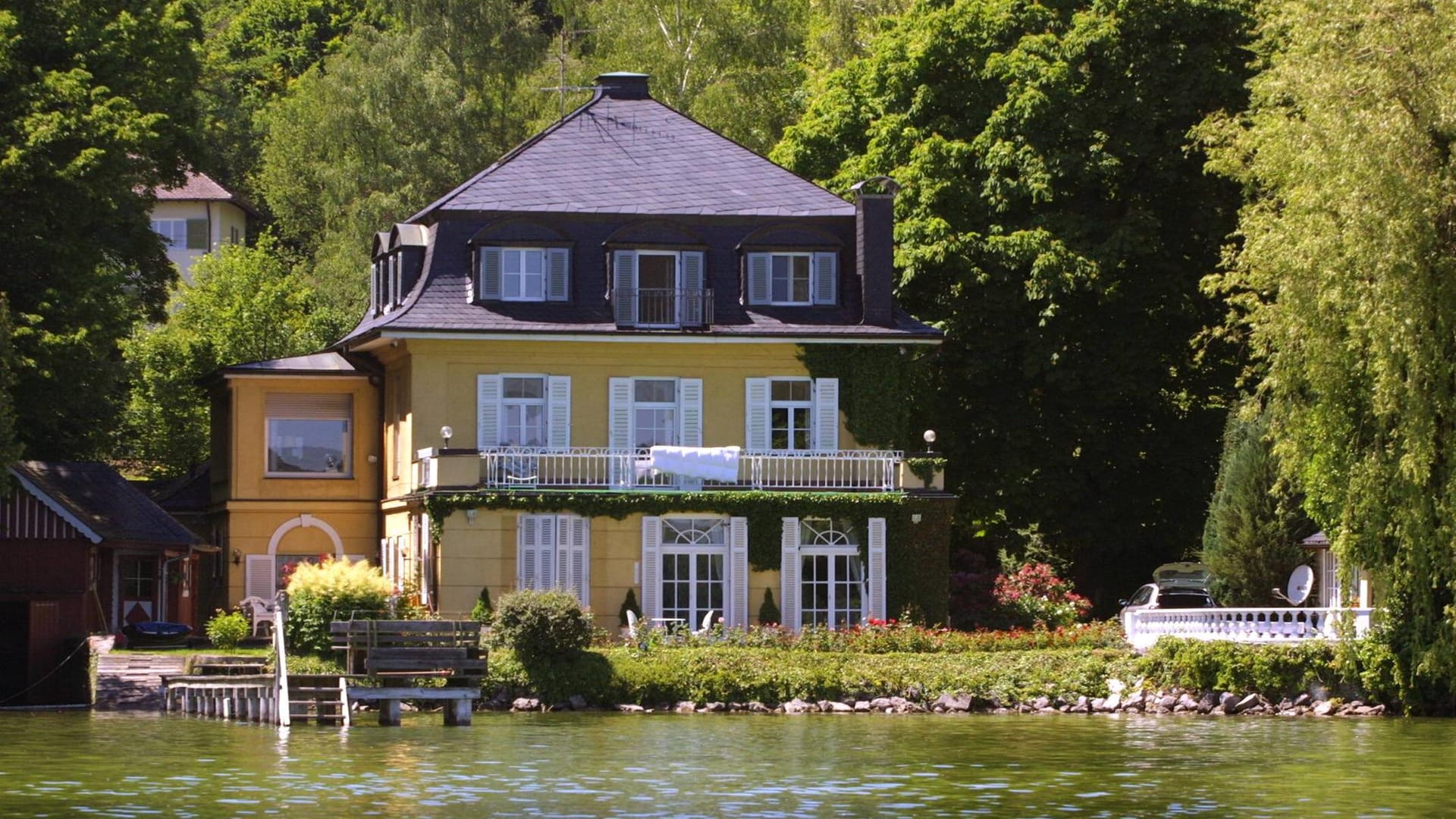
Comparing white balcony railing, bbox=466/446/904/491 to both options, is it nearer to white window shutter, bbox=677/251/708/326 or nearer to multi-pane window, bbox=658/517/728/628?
multi-pane window, bbox=658/517/728/628

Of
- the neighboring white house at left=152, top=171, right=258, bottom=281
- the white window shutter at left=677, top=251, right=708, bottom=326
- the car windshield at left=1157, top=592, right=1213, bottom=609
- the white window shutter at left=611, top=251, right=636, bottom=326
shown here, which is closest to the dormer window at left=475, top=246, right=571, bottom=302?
the white window shutter at left=611, top=251, right=636, bottom=326

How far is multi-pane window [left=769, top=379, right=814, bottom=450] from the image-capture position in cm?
4750

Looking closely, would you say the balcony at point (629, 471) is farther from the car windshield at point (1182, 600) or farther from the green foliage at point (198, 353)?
the green foliage at point (198, 353)

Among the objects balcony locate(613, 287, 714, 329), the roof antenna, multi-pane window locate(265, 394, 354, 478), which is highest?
the roof antenna

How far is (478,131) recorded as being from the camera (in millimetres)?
70625

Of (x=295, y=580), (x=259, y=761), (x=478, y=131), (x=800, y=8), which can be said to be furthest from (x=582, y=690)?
(x=800, y=8)

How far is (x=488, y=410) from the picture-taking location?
46.8m

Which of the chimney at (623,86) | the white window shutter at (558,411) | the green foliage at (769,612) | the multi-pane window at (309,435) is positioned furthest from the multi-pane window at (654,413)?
the chimney at (623,86)

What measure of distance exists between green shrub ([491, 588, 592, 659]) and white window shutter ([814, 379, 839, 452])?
937 centimetres

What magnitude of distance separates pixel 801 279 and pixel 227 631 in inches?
531

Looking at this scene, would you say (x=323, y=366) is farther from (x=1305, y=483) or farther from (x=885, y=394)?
(x=1305, y=483)

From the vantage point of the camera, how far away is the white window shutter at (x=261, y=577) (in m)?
50.1

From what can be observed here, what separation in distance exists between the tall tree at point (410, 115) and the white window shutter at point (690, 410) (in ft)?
75.0

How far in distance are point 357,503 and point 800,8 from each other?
1236 inches
